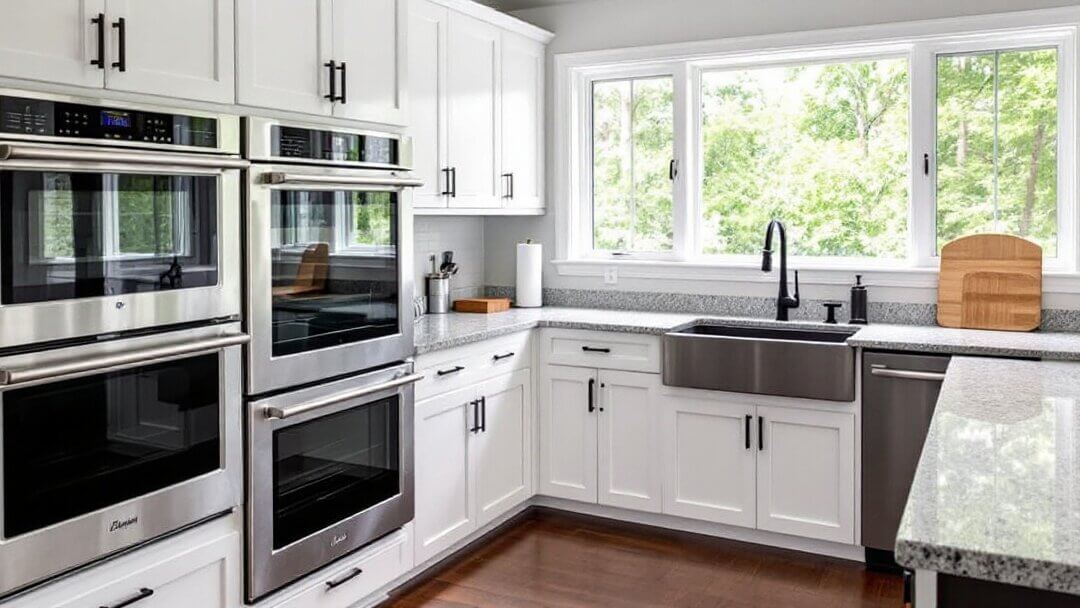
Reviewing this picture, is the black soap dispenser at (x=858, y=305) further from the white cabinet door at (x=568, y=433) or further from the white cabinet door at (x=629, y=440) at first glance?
the white cabinet door at (x=568, y=433)

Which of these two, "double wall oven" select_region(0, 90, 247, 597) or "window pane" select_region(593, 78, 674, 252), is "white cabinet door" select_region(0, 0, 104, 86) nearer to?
"double wall oven" select_region(0, 90, 247, 597)

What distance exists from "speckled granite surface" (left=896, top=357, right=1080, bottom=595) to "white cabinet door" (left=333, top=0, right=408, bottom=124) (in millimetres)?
1952

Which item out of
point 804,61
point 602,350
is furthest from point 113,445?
Result: point 804,61

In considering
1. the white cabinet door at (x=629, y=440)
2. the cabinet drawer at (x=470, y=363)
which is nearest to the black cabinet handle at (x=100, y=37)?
the cabinet drawer at (x=470, y=363)

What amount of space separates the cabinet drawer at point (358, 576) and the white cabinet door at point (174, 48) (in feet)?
4.87

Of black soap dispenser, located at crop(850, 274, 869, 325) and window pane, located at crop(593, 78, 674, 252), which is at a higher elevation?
window pane, located at crop(593, 78, 674, 252)

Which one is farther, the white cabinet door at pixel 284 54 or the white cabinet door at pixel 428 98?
the white cabinet door at pixel 428 98

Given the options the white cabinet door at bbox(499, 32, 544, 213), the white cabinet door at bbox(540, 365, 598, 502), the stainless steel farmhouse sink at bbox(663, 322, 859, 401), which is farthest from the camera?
the white cabinet door at bbox(499, 32, 544, 213)

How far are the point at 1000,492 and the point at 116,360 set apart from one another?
6.11 feet

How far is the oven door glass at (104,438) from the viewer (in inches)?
81.0

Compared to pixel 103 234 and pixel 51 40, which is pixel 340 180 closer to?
pixel 103 234

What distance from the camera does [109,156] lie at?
7.18ft

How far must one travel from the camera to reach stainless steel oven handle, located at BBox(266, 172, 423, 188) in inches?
106

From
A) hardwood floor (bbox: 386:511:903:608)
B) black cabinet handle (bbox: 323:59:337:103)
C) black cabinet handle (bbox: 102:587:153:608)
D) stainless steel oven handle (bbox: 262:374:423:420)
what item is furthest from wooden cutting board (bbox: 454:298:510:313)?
black cabinet handle (bbox: 102:587:153:608)
